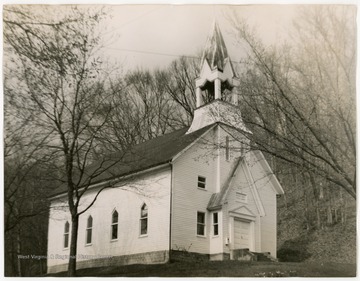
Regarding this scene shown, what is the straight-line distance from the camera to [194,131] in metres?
27.2

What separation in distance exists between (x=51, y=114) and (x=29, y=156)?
190 centimetres

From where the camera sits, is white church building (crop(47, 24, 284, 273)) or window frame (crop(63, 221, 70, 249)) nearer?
white church building (crop(47, 24, 284, 273))

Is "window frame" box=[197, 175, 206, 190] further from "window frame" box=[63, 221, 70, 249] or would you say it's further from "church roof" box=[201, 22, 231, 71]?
"window frame" box=[63, 221, 70, 249]

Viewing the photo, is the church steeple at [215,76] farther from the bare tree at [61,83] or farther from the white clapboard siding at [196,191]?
the bare tree at [61,83]

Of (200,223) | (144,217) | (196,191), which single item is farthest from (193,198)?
(144,217)

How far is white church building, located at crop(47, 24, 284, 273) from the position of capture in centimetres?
2452

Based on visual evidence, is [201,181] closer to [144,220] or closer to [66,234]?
[144,220]

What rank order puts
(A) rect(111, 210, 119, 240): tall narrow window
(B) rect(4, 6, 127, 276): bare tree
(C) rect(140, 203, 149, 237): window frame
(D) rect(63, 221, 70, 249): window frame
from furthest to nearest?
(D) rect(63, 221, 70, 249): window frame < (A) rect(111, 210, 119, 240): tall narrow window < (C) rect(140, 203, 149, 237): window frame < (B) rect(4, 6, 127, 276): bare tree

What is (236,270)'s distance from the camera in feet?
64.5

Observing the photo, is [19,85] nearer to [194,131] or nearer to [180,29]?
[180,29]

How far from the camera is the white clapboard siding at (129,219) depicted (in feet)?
80.2

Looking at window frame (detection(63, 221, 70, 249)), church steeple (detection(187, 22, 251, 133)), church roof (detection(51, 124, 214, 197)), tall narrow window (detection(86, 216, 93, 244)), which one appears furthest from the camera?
window frame (detection(63, 221, 70, 249))

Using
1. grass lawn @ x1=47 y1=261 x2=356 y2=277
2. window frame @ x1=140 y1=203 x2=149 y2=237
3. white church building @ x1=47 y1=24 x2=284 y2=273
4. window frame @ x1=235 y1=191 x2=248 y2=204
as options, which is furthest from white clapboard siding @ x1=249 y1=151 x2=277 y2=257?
grass lawn @ x1=47 y1=261 x2=356 y2=277

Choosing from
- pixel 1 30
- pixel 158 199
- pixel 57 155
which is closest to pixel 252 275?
pixel 158 199
